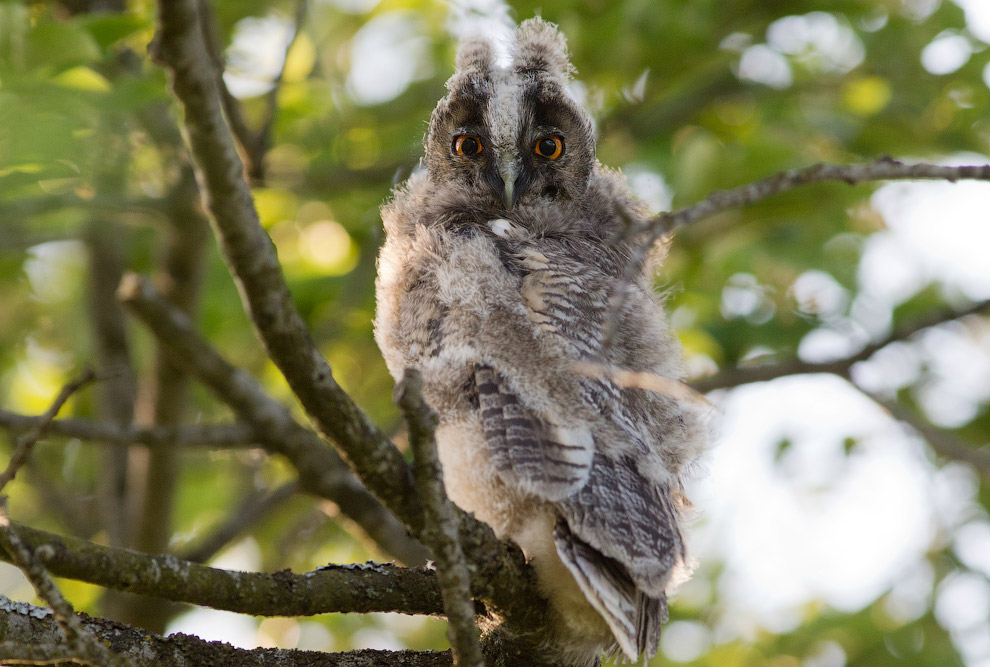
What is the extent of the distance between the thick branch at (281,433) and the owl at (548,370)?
28.6 inches

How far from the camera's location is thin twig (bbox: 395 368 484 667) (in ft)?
5.55

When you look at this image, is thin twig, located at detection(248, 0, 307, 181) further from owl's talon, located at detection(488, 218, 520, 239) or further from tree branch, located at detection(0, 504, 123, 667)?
tree branch, located at detection(0, 504, 123, 667)

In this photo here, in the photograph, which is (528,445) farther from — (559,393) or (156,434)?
(156,434)

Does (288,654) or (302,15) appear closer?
(288,654)

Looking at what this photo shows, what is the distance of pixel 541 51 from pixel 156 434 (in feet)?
6.88

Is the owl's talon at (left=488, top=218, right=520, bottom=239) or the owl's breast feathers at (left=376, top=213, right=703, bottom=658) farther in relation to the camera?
the owl's talon at (left=488, top=218, right=520, bottom=239)

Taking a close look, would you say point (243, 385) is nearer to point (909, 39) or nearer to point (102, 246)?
point (102, 246)

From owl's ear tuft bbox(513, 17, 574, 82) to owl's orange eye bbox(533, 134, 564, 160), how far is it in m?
0.28

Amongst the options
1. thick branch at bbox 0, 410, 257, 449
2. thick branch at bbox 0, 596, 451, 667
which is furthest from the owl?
thick branch at bbox 0, 410, 257, 449

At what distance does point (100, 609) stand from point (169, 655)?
100 inches

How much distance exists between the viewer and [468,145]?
3.38 metres

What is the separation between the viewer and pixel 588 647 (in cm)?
235

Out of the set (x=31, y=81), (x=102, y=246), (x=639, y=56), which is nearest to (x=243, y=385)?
(x=31, y=81)

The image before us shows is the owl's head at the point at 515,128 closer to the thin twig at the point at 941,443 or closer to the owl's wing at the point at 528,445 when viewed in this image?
the owl's wing at the point at 528,445
